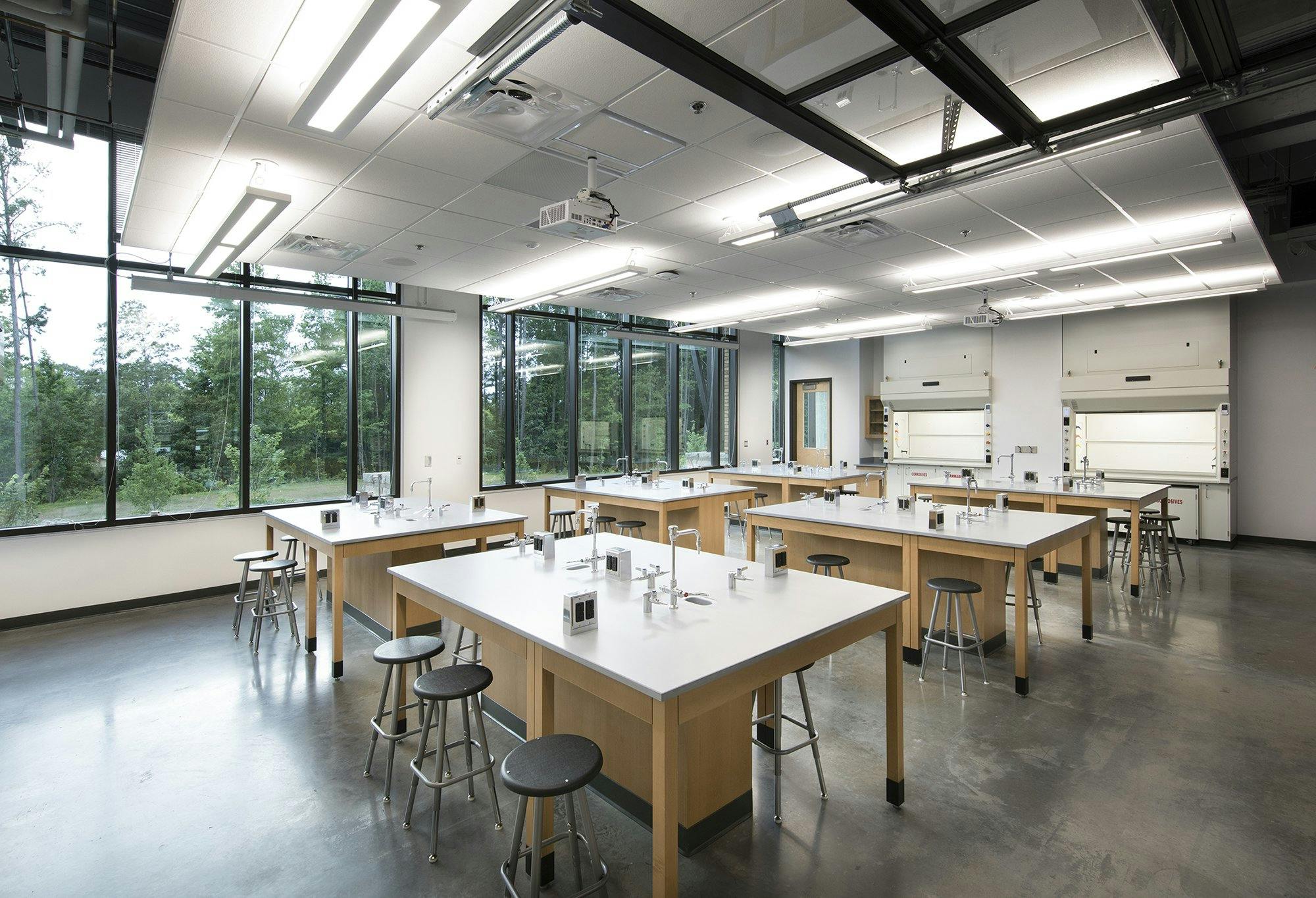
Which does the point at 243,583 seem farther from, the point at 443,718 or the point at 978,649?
the point at 978,649

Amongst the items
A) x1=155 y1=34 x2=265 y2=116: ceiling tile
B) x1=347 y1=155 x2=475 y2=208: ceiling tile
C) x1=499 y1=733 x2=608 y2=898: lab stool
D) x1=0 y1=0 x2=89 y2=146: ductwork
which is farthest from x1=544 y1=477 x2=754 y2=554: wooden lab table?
x1=0 y1=0 x2=89 y2=146: ductwork

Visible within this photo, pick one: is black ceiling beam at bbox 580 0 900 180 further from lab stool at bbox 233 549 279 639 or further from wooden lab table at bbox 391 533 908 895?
lab stool at bbox 233 549 279 639

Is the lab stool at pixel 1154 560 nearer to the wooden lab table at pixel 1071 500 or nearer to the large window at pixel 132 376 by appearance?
the wooden lab table at pixel 1071 500

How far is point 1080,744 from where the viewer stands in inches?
124

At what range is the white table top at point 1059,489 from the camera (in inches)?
234

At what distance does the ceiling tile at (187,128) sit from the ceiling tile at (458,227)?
1378 millimetres

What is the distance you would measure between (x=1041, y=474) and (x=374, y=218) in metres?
9.28

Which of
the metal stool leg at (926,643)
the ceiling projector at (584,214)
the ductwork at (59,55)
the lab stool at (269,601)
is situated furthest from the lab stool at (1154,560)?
the ductwork at (59,55)

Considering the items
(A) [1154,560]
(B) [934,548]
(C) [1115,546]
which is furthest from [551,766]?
(C) [1115,546]

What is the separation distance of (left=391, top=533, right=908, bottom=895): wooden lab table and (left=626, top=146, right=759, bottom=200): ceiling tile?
7.55 ft

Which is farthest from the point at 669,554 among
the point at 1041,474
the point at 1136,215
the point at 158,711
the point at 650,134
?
the point at 1041,474

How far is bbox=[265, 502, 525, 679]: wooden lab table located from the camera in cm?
414

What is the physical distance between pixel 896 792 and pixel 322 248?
558 cm

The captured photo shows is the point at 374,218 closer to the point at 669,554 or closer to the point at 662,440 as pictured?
the point at 669,554
